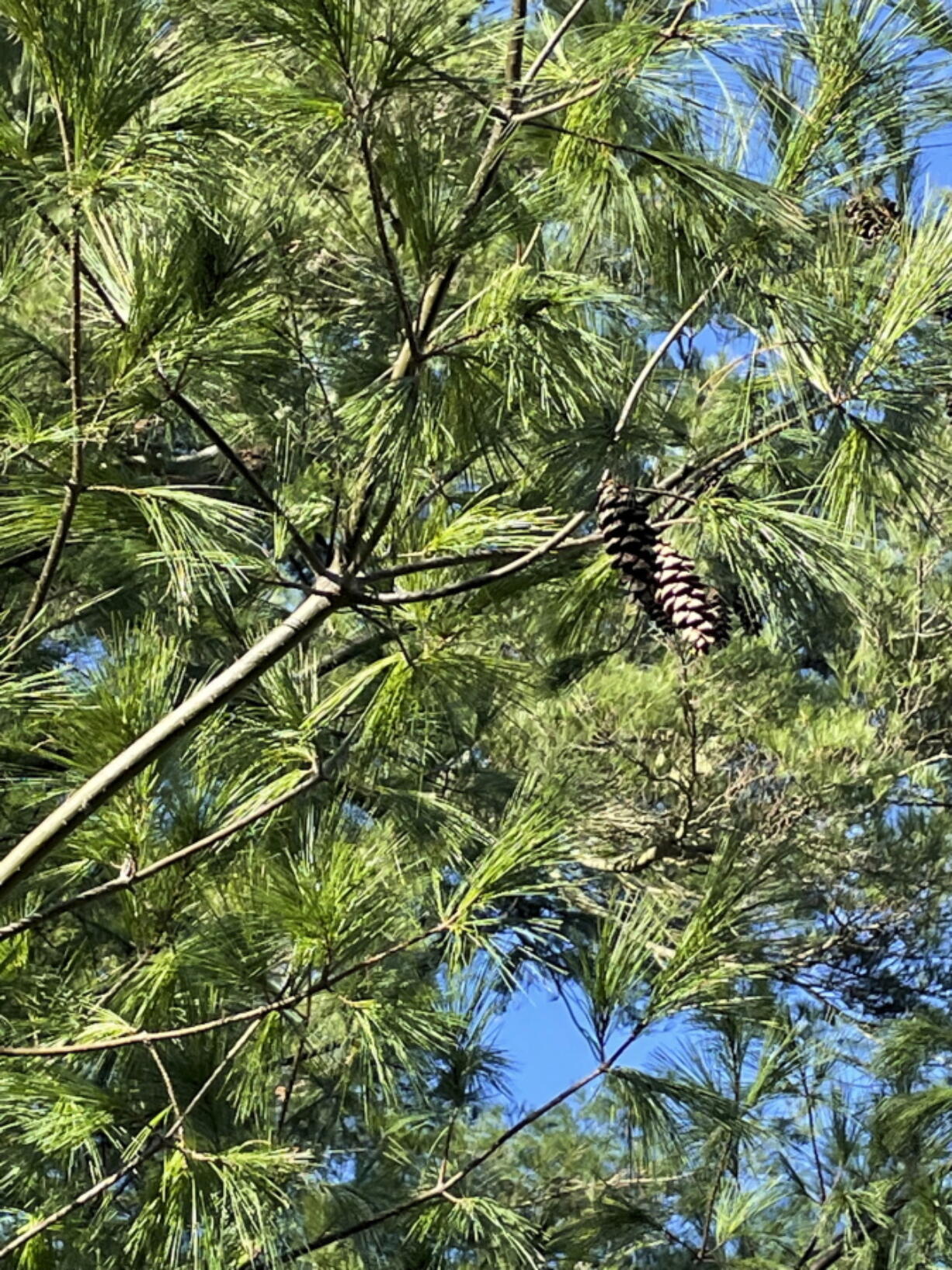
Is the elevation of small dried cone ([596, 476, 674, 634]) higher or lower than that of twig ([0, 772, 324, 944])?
higher

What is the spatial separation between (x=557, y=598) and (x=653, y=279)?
1.13ft

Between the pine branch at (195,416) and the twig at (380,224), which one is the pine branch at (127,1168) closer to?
the pine branch at (195,416)

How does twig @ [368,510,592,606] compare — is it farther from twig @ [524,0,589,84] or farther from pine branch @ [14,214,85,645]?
twig @ [524,0,589,84]

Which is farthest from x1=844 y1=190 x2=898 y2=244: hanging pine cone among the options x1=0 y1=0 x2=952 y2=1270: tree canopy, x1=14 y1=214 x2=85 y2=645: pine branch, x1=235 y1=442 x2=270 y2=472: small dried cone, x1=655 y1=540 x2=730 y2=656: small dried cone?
x1=14 y1=214 x2=85 y2=645: pine branch

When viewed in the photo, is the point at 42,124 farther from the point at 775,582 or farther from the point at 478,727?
the point at 478,727

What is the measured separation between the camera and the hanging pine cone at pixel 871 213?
2023 mm

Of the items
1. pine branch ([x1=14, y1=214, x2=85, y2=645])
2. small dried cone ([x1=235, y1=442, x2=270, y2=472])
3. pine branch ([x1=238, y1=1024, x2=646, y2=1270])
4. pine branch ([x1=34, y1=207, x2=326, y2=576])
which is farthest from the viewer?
small dried cone ([x1=235, y1=442, x2=270, y2=472])

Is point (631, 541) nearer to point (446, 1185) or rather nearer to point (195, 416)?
point (195, 416)

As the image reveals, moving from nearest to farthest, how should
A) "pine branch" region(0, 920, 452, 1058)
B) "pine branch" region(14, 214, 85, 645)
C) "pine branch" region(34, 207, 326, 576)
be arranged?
"pine branch" region(14, 214, 85, 645) < "pine branch" region(34, 207, 326, 576) < "pine branch" region(0, 920, 452, 1058)

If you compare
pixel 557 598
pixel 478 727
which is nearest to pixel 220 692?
pixel 557 598

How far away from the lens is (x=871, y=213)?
6.86 ft

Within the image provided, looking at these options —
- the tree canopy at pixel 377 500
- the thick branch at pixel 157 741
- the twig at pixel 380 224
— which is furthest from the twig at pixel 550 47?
the thick branch at pixel 157 741

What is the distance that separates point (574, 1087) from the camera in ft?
4.88

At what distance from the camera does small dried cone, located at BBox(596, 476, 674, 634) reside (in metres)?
1.21
